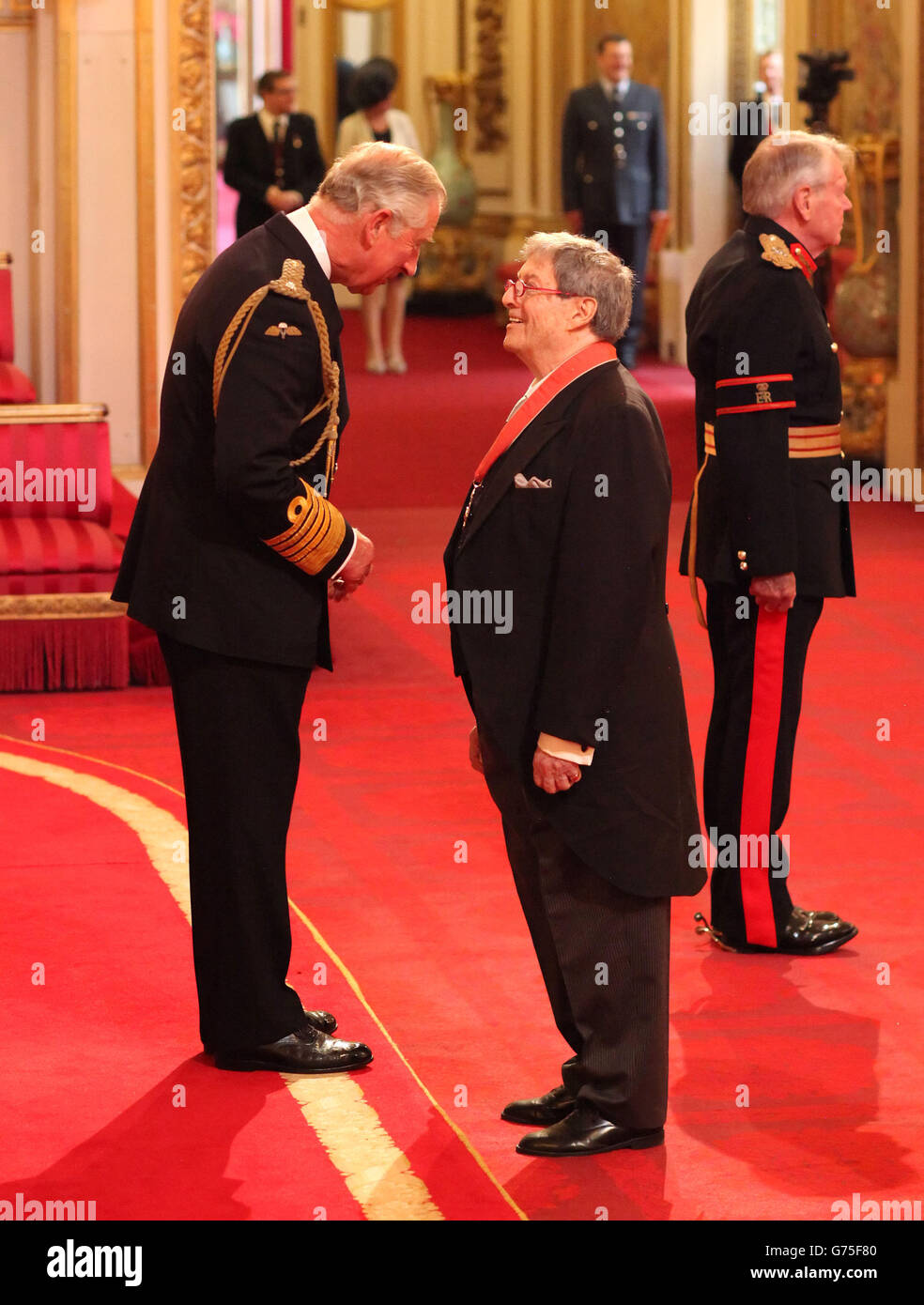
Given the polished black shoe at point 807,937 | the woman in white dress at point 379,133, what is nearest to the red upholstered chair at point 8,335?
the woman in white dress at point 379,133

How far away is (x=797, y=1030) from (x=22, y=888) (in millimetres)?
1721

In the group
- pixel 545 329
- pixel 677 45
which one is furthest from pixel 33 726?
pixel 677 45

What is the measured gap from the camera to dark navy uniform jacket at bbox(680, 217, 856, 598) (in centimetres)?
402

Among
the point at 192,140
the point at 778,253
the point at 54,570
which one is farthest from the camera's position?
the point at 192,140

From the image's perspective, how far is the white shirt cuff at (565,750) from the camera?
3.07 meters

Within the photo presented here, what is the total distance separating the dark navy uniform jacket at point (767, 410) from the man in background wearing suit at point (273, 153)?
753 centimetres

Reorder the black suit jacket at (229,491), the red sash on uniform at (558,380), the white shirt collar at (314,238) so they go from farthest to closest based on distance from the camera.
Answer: the white shirt collar at (314,238)
the black suit jacket at (229,491)
the red sash on uniform at (558,380)

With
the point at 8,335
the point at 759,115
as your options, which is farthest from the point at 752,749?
the point at 759,115

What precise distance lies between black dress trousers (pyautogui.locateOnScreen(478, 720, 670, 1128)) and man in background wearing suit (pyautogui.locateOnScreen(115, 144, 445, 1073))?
0.42 m

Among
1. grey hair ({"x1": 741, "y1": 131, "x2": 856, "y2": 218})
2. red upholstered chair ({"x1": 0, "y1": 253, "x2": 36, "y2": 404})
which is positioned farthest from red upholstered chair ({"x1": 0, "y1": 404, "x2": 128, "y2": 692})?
grey hair ({"x1": 741, "y1": 131, "x2": 856, "y2": 218})

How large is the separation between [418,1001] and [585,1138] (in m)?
0.77

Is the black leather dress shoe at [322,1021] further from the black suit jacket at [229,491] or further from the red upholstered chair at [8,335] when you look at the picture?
the red upholstered chair at [8,335]

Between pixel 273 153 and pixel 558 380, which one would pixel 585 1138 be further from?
pixel 273 153

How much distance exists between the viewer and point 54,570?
6.41 metres
